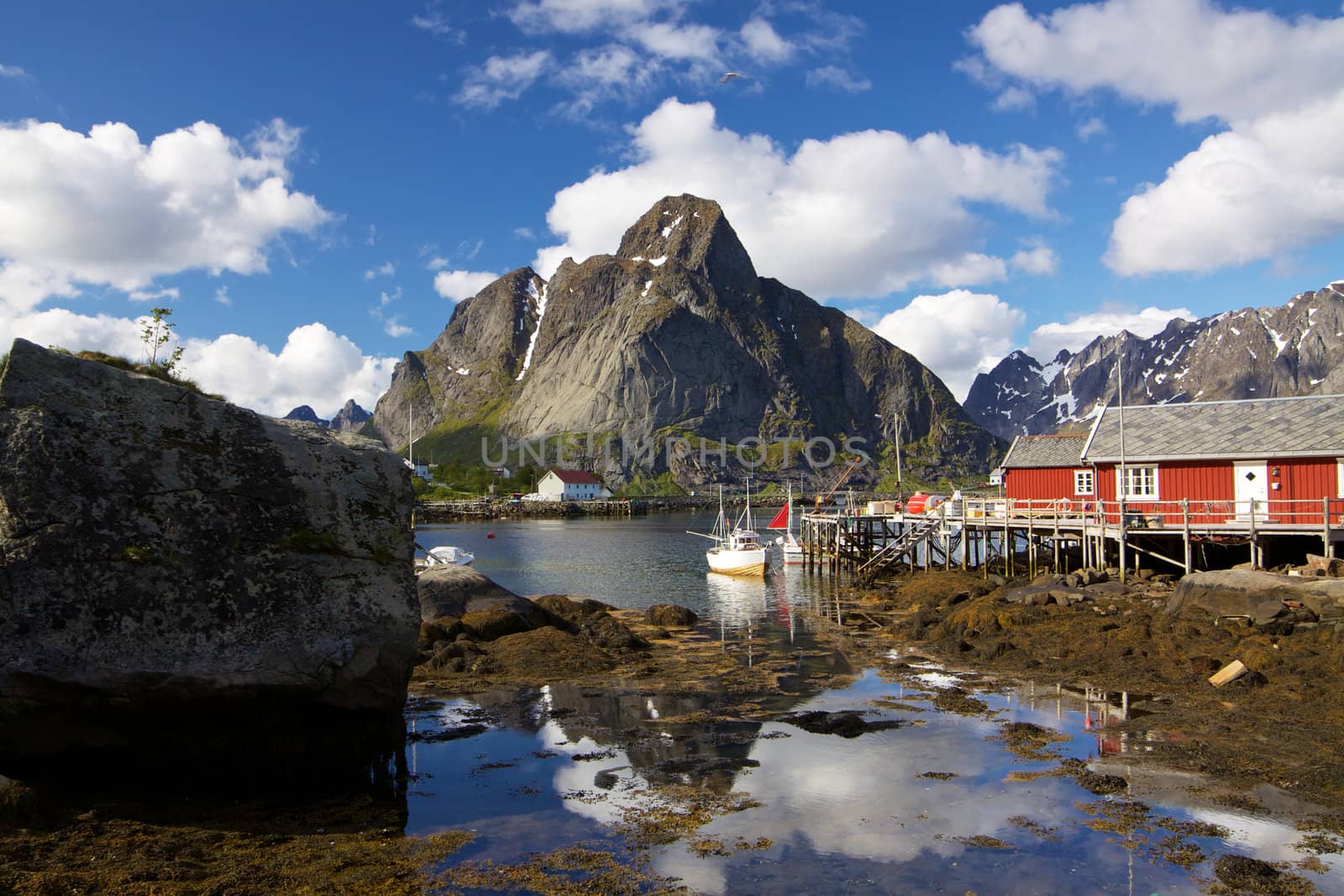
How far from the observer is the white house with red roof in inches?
7141

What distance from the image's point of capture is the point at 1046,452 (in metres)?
Answer: 47.2

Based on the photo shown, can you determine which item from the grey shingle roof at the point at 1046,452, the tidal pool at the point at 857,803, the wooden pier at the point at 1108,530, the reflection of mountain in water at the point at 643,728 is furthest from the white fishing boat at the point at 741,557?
the tidal pool at the point at 857,803

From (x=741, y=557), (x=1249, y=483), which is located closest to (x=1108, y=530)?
(x=1249, y=483)

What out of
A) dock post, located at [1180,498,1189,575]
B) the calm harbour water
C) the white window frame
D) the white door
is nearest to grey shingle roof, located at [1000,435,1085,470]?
the white window frame

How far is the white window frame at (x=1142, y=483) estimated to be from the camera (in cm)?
3853

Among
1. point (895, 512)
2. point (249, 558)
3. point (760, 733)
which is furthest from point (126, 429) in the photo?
point (895, 512)

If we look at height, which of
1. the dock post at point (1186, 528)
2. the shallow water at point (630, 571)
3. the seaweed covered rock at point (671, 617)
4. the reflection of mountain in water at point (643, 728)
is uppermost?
the dock post at point (1186, 528)

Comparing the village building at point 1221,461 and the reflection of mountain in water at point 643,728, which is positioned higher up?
the village building at point 1221,461

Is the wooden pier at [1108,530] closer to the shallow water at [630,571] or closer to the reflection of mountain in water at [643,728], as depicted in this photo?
the shallow water at [630,571]

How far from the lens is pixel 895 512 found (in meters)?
55.8

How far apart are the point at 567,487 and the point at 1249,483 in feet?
504

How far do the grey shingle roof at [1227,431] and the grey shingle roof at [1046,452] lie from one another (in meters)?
3.11

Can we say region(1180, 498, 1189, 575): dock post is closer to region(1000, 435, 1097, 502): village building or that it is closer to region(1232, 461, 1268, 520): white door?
region(1232, 461, 1268, 520): white door

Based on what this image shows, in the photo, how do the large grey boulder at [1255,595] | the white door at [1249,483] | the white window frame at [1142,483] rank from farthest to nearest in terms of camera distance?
1. the white window frame at [1142,483]
2. the white door at [1249,483]
3. the large grey boulder at [1255,595]
